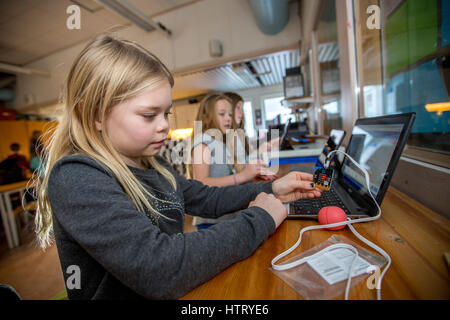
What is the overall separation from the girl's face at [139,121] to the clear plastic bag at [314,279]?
0.44m

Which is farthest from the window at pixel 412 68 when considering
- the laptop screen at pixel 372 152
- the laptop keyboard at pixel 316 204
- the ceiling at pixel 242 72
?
the ceiling at pixel 242 72

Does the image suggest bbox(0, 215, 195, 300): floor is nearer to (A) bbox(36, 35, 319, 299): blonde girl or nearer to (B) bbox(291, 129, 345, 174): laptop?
(A) bbox(36, 35, 319, 299): blonde girl

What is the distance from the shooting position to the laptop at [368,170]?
0.54m

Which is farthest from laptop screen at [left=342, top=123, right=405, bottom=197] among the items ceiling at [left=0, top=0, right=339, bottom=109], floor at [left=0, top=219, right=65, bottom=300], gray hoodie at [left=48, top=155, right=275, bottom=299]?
floor at [left=0, top=219, right=65, bottom=300]

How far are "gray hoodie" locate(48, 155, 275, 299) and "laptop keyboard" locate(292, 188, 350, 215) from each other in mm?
180

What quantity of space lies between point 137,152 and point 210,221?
766 mm

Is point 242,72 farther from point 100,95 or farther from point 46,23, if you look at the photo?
point 100,95

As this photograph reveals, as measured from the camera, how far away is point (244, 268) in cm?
43

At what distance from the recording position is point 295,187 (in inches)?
26.6

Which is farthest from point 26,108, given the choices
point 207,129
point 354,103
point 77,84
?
point 354,103

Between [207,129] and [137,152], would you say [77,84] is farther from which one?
[207,129]

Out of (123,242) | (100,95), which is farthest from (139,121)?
(123,242)

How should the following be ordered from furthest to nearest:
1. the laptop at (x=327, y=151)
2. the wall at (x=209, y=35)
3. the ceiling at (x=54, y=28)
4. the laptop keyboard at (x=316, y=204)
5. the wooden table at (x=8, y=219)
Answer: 1. the wall at (x=209, y=35)
2. the ceiling at (x=54, y=28)
3. the wooden table at (x=8, y=219)
4. the laptop at (x=327, y=151)
5. the laptop keyboard at (x=316, y=204)

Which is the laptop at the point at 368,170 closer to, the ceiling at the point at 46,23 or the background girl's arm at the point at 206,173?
the background girl's arm at the point at 206,173
